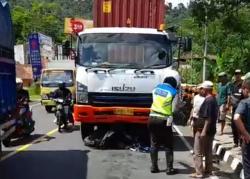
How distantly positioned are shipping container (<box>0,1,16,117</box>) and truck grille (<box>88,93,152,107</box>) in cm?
236

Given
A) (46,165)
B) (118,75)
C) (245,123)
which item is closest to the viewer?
(245,123)

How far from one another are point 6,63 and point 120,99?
11.2ft

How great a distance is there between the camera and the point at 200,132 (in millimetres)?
9594

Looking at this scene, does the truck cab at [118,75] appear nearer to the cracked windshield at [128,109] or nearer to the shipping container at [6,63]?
the cracked windshield at [128,109]

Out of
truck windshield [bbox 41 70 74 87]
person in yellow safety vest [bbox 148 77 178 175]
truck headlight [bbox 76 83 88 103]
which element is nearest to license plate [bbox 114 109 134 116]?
truck headlight [bbox 76 83 88 103]

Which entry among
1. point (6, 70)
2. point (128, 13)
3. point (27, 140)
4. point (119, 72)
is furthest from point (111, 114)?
point (128, 13)

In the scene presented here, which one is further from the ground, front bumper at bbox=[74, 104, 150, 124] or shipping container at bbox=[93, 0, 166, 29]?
shipping container at bbox=[93, 0, 166, 29]

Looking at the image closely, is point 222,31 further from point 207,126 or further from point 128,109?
point 207,126

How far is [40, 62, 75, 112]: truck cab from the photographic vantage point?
25.4 meters

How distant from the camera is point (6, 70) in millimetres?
9844

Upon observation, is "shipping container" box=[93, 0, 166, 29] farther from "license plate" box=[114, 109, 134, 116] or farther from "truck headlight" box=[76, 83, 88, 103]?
"license plate" box=[114, 109, 134, 116]

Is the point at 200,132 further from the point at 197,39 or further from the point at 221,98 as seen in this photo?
the point at 197,39

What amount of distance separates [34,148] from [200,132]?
4728 mm

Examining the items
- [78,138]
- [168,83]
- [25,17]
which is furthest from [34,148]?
[25,17]
